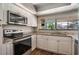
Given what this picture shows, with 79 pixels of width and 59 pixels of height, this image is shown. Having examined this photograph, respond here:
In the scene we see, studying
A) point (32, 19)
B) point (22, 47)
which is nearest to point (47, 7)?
point (32, 19)

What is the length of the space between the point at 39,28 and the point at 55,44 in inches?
→ 12.3

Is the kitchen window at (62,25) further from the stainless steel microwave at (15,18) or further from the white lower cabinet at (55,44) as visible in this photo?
the stainless steel microwave at (15,18)

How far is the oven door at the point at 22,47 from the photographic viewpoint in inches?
40.4

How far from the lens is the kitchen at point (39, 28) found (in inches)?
38.7

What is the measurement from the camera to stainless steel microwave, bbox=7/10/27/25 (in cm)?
101

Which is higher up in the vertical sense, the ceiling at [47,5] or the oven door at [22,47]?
the ceiling at [47,5]

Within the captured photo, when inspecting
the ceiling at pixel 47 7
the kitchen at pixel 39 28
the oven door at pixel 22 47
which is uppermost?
the ceiling at pixel 47 7

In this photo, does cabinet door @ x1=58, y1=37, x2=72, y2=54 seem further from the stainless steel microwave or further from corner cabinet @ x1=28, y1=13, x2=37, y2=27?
the stainless steel microwave

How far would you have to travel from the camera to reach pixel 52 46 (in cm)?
111

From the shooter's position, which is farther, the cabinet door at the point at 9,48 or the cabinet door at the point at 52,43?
the cabinet door at the point at 52,43

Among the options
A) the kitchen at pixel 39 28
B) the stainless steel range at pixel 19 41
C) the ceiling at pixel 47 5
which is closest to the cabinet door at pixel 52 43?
the kitchen at pixel 39 28

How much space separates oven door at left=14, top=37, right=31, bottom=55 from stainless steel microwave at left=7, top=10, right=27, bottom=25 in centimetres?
25

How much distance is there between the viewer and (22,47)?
113cm

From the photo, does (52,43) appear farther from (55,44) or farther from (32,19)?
(32,19)
